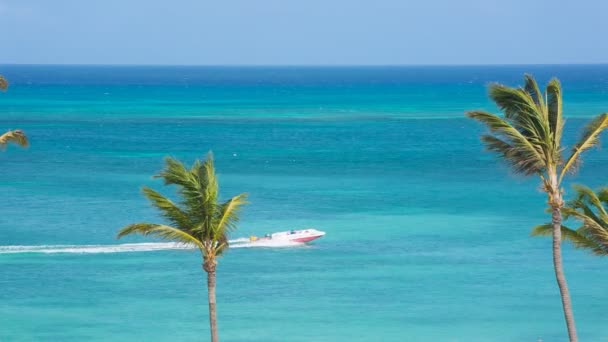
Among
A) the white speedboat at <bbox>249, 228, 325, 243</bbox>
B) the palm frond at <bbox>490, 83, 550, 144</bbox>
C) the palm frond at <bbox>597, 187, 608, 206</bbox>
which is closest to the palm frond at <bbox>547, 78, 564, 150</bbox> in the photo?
the palm frond at <bbox>490, 83, 550, 144</bbox>

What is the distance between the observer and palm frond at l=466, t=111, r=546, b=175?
72.2 ft

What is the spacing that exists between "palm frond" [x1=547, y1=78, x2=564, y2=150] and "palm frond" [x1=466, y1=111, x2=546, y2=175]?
0.53m

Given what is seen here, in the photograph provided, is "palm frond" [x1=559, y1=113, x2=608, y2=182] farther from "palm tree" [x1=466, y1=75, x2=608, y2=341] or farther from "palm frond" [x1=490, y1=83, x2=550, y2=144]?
"palm frond" [x1=490, y1=83, x2=550, y2=144]

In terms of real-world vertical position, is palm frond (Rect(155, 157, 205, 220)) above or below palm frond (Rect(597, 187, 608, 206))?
above

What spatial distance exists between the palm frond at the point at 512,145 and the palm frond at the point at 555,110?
533 millimetres

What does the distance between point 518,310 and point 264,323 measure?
29.7 ft

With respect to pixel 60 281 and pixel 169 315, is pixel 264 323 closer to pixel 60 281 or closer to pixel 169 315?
pixel 169 315

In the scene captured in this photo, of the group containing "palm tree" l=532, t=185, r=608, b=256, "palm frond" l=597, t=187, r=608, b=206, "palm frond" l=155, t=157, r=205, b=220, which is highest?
"palm frond" l=155, t=157, r=205, b=220

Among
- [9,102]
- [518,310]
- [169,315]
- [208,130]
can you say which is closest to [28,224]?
[169,315]

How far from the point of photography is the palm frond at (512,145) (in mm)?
22016

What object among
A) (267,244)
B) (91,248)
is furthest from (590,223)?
(91,248)

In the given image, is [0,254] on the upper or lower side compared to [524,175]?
upper

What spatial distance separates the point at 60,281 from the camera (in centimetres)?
4388

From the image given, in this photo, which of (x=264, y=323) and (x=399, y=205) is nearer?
(x=264, y=323)
